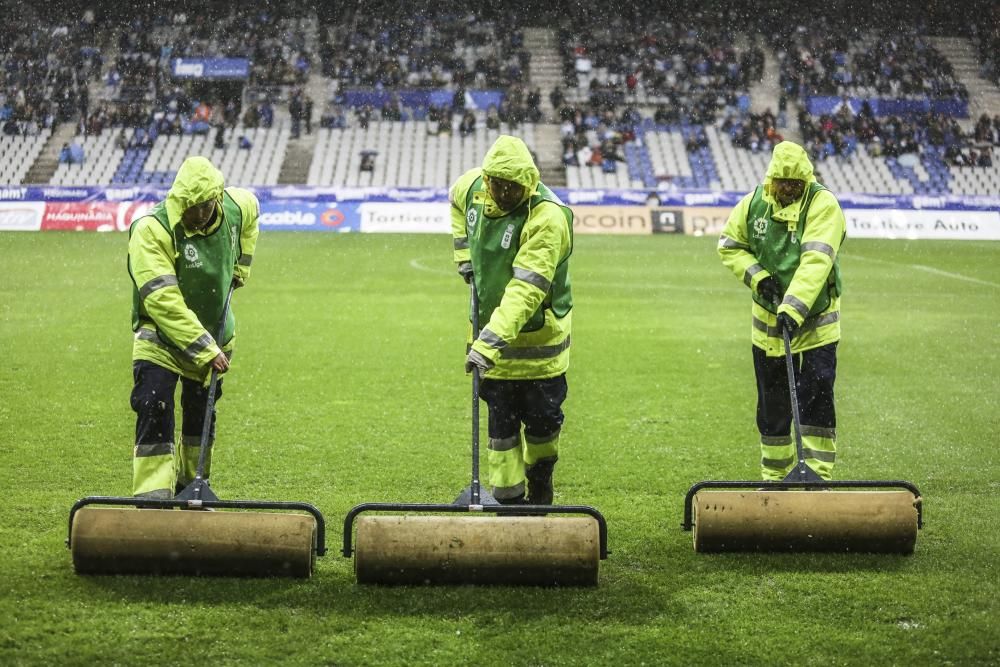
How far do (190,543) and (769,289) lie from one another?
11.8 feet

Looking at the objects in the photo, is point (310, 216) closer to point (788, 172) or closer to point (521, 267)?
point (788, 172)

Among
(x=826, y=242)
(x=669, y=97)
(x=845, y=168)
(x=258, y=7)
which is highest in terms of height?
(x=258, y=7)

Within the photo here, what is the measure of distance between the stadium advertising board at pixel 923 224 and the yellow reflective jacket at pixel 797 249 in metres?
24.5

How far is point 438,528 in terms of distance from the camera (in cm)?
550

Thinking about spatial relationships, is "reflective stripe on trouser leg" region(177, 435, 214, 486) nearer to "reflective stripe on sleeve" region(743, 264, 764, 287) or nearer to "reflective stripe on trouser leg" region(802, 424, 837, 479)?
"reflective stripe on sleeve" region(743, 264, 764, 287)

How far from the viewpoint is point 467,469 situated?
8.07m

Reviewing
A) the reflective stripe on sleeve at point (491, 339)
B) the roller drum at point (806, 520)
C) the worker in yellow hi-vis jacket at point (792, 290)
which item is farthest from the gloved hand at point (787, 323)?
the reflective stripe on sleeve at point (491, 339)

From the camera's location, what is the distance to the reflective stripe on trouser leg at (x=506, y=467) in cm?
632

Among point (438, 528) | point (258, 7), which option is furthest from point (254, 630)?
point (258, 7)

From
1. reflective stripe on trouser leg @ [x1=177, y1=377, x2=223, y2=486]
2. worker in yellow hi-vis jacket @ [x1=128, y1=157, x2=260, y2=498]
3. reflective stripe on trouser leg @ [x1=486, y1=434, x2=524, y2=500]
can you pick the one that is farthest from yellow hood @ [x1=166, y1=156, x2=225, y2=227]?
reflective stripe on trouser leg @ [x1=486, y1=434, x2=524, y2=500]

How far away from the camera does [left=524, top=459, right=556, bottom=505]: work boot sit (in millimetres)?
6537

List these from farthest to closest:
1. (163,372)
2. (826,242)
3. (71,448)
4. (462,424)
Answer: (462,424)
(71,448)
(826,242)
(163,372)

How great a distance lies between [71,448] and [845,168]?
114 feet

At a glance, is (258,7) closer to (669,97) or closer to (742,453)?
(669,97)
